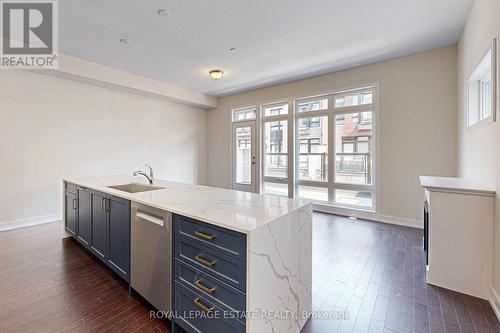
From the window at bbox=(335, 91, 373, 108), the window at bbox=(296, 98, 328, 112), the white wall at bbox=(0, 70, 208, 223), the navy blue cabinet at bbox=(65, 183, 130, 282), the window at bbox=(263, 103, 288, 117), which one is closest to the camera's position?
the navy blue cabinet at bbox=(65, 183, 130, 282)

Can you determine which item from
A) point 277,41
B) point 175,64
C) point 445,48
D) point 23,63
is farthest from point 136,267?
point 445,48

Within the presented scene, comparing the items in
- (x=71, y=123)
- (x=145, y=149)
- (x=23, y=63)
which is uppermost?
(x=23, y=63)

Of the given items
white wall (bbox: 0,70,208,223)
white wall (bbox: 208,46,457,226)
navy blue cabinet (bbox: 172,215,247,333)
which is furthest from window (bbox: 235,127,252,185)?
navy blue cabinet (bbox: 172,215,247,333)

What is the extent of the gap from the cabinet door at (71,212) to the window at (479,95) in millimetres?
4868

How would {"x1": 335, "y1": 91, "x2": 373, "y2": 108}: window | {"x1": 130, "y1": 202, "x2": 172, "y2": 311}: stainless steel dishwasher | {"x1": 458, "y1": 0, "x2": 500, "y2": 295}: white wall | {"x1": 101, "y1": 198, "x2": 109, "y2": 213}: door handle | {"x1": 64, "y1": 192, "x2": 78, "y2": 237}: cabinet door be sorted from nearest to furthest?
{"x1": 130, "y1": 202, "x2": 172, "y2": 311}: stainless steel dishwasher
{"x1": 458, "y1": 0, "x2": 500, "y2": 295}: white wall
{"x1": 101, "y1": 198, "x2": 109, "y2": 213}: door handle
{"x1": 64, "y1": 192, "x2": 78, "y2": 237}: cabinet door
{"x1": 335, "y1": 91, "x2": 373, "y2": 108}: window

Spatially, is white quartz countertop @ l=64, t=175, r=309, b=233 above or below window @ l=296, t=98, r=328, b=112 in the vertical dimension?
below

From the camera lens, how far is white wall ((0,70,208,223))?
3738 millimetres

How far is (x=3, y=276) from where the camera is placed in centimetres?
228

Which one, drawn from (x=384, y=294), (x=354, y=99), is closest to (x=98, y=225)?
(x=384, y=294)

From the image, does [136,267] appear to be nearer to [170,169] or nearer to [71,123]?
[71,123]

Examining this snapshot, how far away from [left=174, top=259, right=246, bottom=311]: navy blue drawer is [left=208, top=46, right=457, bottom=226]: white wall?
3.87 meters

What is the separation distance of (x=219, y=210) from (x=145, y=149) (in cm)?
471

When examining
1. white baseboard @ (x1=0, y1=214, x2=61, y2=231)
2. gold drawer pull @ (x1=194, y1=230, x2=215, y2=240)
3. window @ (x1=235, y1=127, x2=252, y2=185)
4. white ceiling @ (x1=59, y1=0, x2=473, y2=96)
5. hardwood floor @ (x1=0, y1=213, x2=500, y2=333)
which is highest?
white ceiling @ (x1=59, y1=0, x2=473, y2=96)

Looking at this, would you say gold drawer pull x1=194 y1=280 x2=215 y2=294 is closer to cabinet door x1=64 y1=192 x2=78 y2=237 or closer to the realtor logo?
cabinet door x1=64 y1=192 x2=78 y2=237
